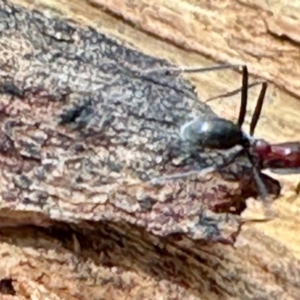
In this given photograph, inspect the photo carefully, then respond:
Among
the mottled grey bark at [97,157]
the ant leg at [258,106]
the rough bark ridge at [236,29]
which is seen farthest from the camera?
the rough bark ridge at [236,29]

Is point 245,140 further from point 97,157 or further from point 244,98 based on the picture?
point 97,157

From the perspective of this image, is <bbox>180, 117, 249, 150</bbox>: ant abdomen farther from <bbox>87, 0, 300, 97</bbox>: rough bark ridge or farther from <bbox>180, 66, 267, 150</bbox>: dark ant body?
<bbox>87, 0, 300, 97</bbox>: rough bark ridge

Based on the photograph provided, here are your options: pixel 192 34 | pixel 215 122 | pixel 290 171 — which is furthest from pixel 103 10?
pixel 290 171

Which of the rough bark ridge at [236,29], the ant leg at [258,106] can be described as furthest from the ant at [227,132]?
the rough bark ridge at [236,29]

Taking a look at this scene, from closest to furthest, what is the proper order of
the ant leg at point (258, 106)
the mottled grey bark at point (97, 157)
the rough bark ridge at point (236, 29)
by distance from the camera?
1. the mottled grey bark at point (97, 157)
2. the ant leg at point (258, 106)
3. the rough bark ridge at point (236, 29)

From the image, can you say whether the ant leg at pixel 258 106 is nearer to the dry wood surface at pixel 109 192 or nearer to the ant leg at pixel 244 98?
the ant leg at pixel 244 98

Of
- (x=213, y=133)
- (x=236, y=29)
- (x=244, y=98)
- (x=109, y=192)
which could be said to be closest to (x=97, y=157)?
(x=109, y=192)
